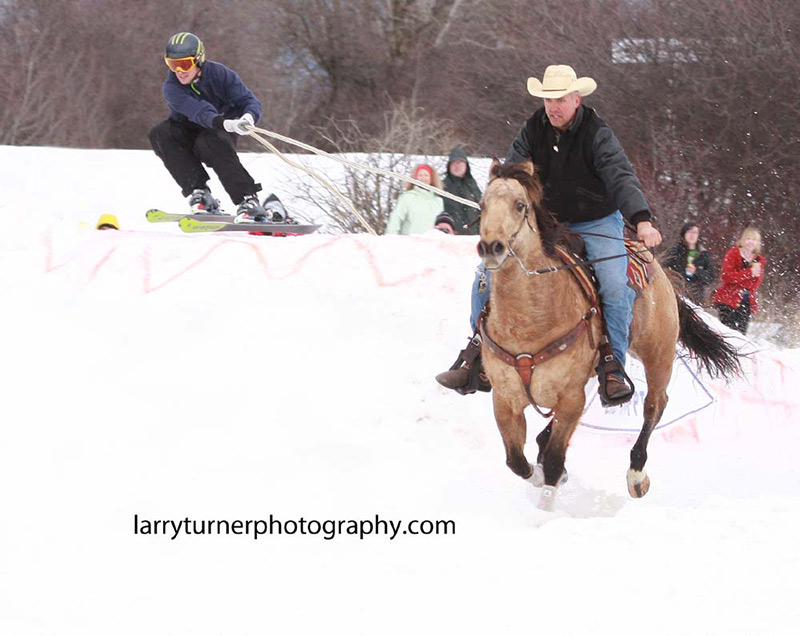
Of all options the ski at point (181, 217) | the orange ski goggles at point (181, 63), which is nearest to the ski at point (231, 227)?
the ski at point (181, 217)

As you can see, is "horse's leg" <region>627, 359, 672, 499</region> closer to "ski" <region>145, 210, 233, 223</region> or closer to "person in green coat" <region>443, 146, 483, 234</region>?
"person in green coat" <region>443, 146, 483, 234</region>

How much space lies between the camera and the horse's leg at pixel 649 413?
6.54 metres

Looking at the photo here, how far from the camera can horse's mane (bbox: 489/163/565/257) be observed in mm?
5152

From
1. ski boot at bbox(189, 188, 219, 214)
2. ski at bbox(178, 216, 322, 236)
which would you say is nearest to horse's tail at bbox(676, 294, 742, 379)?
ski at bbox(178, 216, 322, 236)

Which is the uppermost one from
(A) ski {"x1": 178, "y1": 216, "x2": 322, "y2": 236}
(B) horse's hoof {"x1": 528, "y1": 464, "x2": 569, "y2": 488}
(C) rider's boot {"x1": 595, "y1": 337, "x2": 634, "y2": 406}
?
(A) ski {"x1": 178, "y1": 216, "x2": 322, "y2": 236}

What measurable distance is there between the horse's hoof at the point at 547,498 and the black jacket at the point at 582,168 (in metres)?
1.48

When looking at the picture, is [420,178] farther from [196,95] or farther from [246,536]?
[246,536]

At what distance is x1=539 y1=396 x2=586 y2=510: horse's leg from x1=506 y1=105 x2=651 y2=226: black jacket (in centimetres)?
101

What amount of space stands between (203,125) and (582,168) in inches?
137

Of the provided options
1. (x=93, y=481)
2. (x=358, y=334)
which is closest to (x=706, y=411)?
(x=358, y=334)

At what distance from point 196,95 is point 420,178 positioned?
1.89m

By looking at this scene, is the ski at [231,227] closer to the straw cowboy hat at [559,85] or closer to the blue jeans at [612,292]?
the blue jeans at [612,292]

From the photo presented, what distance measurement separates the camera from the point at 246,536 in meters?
5.62

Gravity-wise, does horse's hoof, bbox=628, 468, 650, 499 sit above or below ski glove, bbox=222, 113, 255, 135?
below
